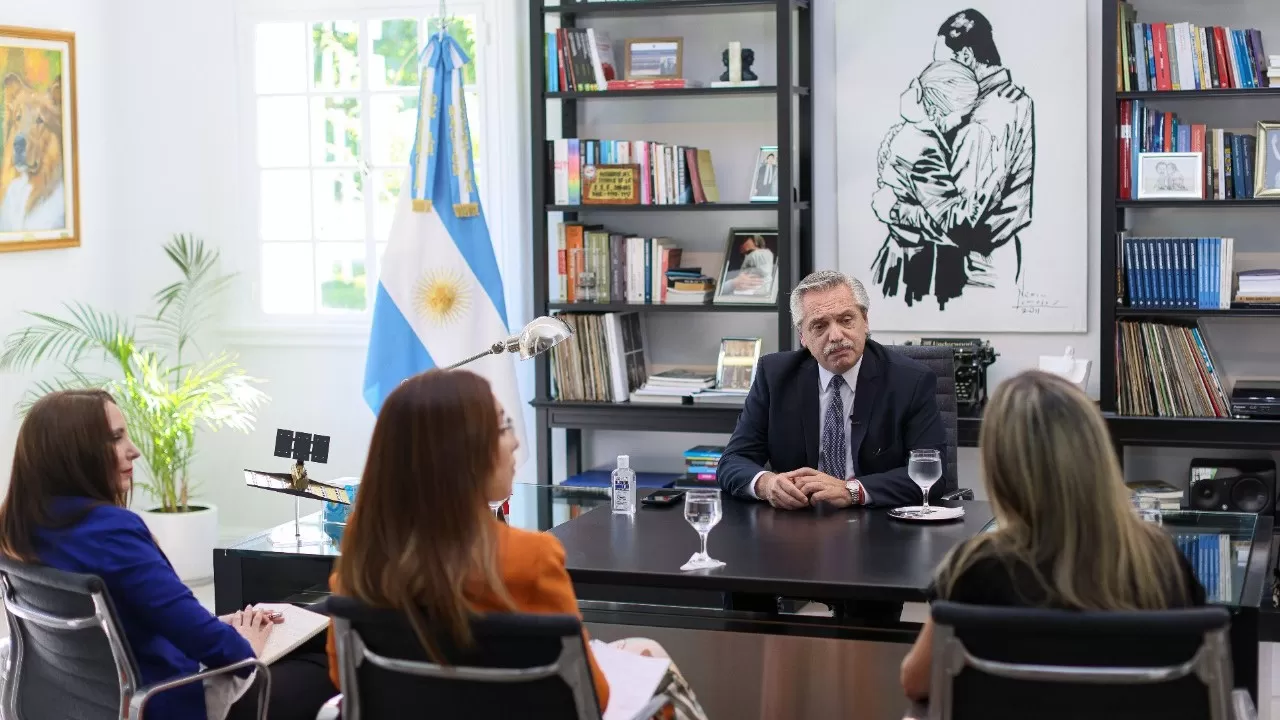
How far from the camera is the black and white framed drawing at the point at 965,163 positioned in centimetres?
497

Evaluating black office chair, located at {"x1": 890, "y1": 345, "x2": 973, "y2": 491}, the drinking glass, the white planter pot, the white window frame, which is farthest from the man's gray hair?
the white planter pot

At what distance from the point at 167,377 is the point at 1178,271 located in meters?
3.92

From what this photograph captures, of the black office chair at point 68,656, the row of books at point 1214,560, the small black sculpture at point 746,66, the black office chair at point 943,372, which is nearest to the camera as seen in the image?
the black office chair at point 68,656

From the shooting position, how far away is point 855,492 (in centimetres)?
325

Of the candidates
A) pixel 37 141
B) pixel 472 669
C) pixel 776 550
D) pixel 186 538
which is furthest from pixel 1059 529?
pixel 37 141

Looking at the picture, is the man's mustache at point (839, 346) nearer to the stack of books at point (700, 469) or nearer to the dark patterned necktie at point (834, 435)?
the dark patterned necktie at point (834, 435)

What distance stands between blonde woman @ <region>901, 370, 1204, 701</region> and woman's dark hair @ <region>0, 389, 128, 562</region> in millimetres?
1486

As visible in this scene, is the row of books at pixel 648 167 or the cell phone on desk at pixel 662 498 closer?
the cell phone on desk at pixel 662 498

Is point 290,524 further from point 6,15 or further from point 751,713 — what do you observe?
point 6,15

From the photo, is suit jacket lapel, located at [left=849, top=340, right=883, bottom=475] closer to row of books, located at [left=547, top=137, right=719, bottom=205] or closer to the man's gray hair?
the man's gray hair

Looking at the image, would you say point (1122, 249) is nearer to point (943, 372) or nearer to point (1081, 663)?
point (943, 372)

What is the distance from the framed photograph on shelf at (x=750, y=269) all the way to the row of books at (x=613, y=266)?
183 mm

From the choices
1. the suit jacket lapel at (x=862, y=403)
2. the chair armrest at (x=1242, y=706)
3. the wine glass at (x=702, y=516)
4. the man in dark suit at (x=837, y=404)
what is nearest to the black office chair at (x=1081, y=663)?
the chair armrest at (x=1242, y=706)

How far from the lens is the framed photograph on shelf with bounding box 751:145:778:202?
16.5 feet
